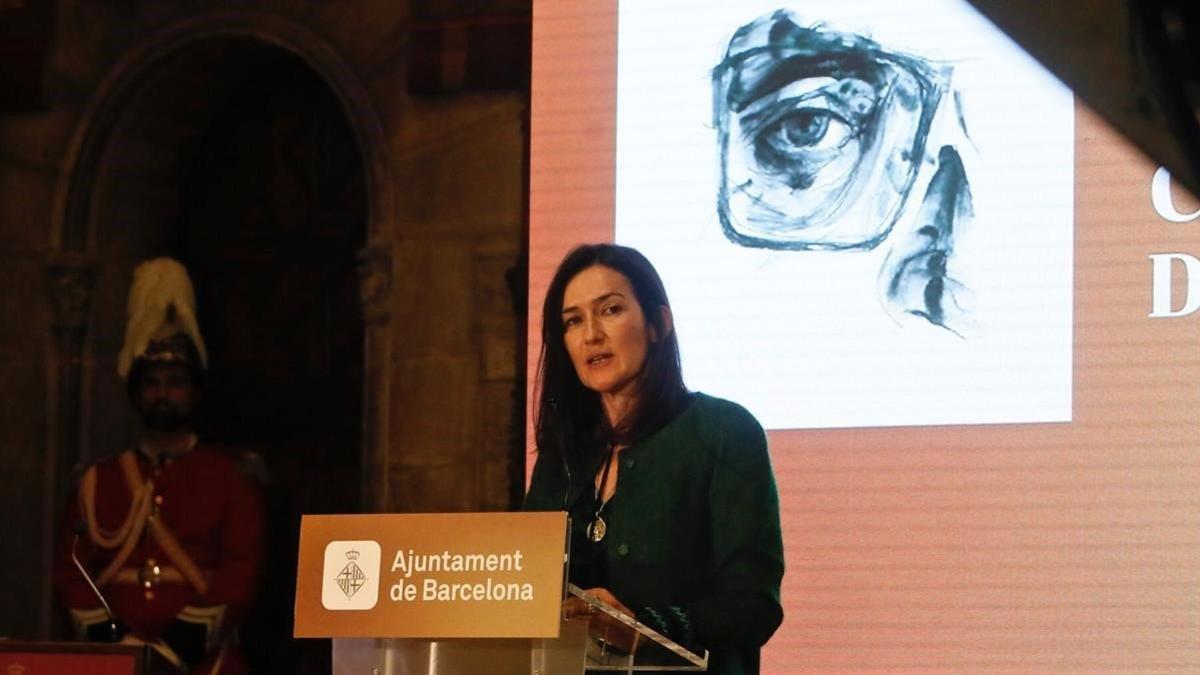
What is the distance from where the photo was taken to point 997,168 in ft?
14.4

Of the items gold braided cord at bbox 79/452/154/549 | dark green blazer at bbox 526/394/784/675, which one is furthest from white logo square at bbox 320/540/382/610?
gold braided cord at bbox 79/452/154/549

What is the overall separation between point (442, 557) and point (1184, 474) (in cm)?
189

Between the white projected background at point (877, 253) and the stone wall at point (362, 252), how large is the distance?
3.18 ft

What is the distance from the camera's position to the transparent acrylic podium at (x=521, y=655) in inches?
113

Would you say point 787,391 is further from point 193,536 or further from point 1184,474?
point 193,536

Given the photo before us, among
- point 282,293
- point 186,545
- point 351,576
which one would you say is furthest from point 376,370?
point 351,576

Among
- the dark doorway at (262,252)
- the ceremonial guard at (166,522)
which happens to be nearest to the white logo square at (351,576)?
the ceremonial guard at (166,522)

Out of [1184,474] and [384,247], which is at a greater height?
[384,247]

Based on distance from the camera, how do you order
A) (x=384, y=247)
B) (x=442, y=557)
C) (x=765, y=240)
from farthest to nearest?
1. (x=384, y=247)
2. (x=765, y=240)
3. (x=442, y=557)

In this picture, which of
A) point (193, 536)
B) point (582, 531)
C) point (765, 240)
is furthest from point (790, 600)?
point (193, 536)

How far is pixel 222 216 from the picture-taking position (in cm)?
616

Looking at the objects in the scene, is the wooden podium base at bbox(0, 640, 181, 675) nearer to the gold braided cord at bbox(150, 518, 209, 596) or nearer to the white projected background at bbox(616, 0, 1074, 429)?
the gold braided cord at bbox(150, 518, 209, 596)

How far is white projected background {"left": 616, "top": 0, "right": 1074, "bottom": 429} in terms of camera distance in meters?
4.33

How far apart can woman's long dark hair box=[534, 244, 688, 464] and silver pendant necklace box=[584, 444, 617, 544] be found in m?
0.05
